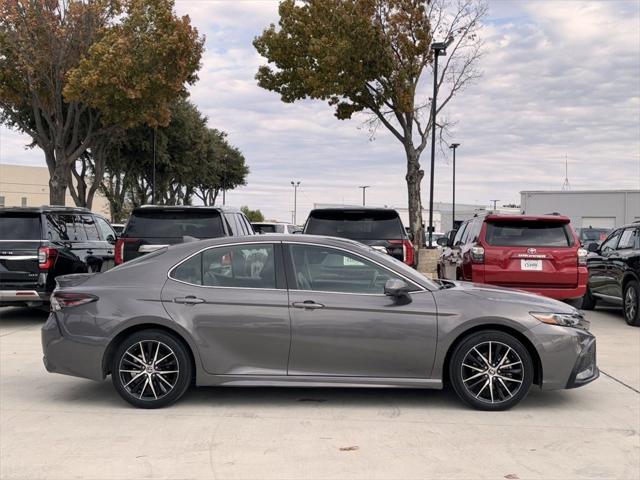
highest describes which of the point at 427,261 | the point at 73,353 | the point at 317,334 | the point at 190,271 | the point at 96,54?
the point at 96,54

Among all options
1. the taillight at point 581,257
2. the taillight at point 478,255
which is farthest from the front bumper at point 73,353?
the taillight at point 581,257

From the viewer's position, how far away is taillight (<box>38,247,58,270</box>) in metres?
10.3

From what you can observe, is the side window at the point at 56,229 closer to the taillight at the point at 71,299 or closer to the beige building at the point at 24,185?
the taillight at the point at 71,299

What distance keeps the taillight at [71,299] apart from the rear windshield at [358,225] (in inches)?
210

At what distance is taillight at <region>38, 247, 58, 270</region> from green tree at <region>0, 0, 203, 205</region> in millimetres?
10151

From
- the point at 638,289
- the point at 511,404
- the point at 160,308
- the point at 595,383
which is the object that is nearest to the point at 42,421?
the point at 160,308

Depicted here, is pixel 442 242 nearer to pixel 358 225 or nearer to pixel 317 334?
pixel 358 225

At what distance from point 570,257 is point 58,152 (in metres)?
17.8

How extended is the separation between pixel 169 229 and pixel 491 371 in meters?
5.72

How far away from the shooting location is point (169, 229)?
9906 mm

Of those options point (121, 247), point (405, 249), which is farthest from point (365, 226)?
point (121, 247)

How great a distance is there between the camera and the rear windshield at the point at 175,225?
9.86m

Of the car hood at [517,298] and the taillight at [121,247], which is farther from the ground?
the taillight at [121,247]

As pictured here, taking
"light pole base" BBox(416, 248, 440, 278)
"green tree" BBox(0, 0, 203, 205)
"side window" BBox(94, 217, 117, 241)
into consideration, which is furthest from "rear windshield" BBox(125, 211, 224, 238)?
"light pole base" BBox(416, 248, 440, 278)
